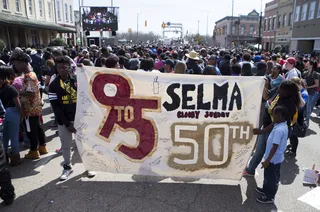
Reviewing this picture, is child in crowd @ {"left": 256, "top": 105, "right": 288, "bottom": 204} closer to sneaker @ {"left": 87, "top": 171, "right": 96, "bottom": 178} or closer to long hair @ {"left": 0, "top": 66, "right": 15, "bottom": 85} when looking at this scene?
sneaker @ {"left": 87, "top": 171, "right": 96, "bottom": 178}

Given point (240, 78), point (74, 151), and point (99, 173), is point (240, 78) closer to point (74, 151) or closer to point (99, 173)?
point (99, 173)

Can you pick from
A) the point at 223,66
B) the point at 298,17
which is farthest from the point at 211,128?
the point at 298,17

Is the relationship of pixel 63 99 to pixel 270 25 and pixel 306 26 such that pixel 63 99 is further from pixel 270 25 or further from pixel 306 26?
pixel 270 25

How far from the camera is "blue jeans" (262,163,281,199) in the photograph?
10.8 ft

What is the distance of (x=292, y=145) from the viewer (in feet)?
16.3

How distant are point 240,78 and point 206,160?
1.26 meters

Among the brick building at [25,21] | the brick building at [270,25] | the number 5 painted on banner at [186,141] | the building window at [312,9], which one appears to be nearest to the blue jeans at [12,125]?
the number 5 painted on banner at [186,141]

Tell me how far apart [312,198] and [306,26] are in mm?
30246

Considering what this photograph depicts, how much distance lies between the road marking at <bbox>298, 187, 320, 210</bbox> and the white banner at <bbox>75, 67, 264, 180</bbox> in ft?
2.98

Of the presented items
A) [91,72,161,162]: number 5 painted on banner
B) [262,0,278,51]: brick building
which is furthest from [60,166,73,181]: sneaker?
[262,0,278,51]: brick building

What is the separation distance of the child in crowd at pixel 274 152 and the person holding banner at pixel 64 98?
2.68 metres

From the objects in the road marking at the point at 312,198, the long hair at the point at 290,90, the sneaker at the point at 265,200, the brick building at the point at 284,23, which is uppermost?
the brick building at the point at 284,23

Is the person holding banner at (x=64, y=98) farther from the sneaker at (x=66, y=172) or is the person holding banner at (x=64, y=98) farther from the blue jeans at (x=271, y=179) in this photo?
the blue jeans at (x=271, y=179)

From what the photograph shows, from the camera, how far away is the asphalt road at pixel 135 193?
3311mm
